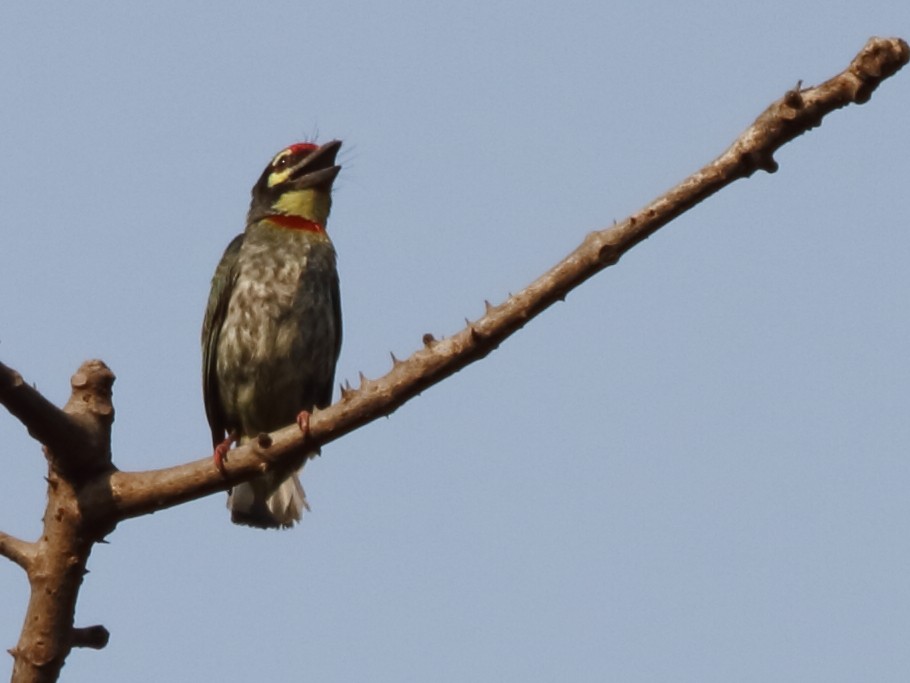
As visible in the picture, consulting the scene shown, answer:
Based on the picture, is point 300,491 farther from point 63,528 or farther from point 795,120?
point 795,120

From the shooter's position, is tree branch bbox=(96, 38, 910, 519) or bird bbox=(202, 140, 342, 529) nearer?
tree branch bbox=(96, 38, 910, 519)

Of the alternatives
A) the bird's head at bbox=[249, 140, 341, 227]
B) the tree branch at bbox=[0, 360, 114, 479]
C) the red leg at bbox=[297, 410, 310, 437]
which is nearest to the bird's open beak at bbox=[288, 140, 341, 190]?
the bird's head at bbox=[249, 140, 341, 227]

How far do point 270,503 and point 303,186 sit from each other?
166 cm

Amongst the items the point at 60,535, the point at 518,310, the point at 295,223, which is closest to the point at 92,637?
the point at 60,535

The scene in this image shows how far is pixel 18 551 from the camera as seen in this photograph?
3867 mm

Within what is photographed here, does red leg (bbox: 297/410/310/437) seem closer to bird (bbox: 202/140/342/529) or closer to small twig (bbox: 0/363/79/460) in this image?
small twig (bbox: 0/363/79/460)

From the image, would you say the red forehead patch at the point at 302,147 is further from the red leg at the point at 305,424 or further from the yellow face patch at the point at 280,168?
the red leg at the point at 305,424

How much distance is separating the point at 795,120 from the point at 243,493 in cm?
383

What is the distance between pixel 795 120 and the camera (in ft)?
10.4

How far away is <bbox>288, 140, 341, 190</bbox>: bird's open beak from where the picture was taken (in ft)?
23.7

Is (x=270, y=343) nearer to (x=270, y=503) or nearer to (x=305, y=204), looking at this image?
(x=270, y=503)

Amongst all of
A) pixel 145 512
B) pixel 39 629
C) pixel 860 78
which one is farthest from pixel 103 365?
pixel 860 78

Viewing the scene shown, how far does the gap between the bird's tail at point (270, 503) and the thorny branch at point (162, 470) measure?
2.46 m

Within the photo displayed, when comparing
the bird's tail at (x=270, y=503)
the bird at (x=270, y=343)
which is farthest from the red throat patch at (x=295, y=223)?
the bird's tail at (x=270, y=503)
